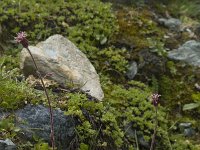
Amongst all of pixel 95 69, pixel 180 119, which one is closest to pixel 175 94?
pixel 180 119

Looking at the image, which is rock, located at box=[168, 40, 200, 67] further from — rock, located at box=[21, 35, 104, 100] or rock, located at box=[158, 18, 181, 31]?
rock, located at box=[21, 35, 104, 100]

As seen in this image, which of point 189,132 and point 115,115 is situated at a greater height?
point 115,115

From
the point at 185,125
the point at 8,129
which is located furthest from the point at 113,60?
the point at 8,129

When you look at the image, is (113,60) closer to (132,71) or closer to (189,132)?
(132,71)

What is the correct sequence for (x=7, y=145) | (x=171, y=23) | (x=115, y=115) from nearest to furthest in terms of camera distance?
(x=7, y=145) < (x=115, y=115) < (x=171, y=23)

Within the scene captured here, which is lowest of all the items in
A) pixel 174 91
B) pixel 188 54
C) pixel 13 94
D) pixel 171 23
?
pixel 174 91

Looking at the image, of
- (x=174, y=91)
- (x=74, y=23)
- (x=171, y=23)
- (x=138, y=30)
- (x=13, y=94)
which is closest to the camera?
(x=13, y=94)

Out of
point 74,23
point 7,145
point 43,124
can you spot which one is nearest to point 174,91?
point 74,23

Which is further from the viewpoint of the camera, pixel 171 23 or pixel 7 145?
pixel 171 23

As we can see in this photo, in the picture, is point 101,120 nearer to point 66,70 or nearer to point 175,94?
point 66,70
